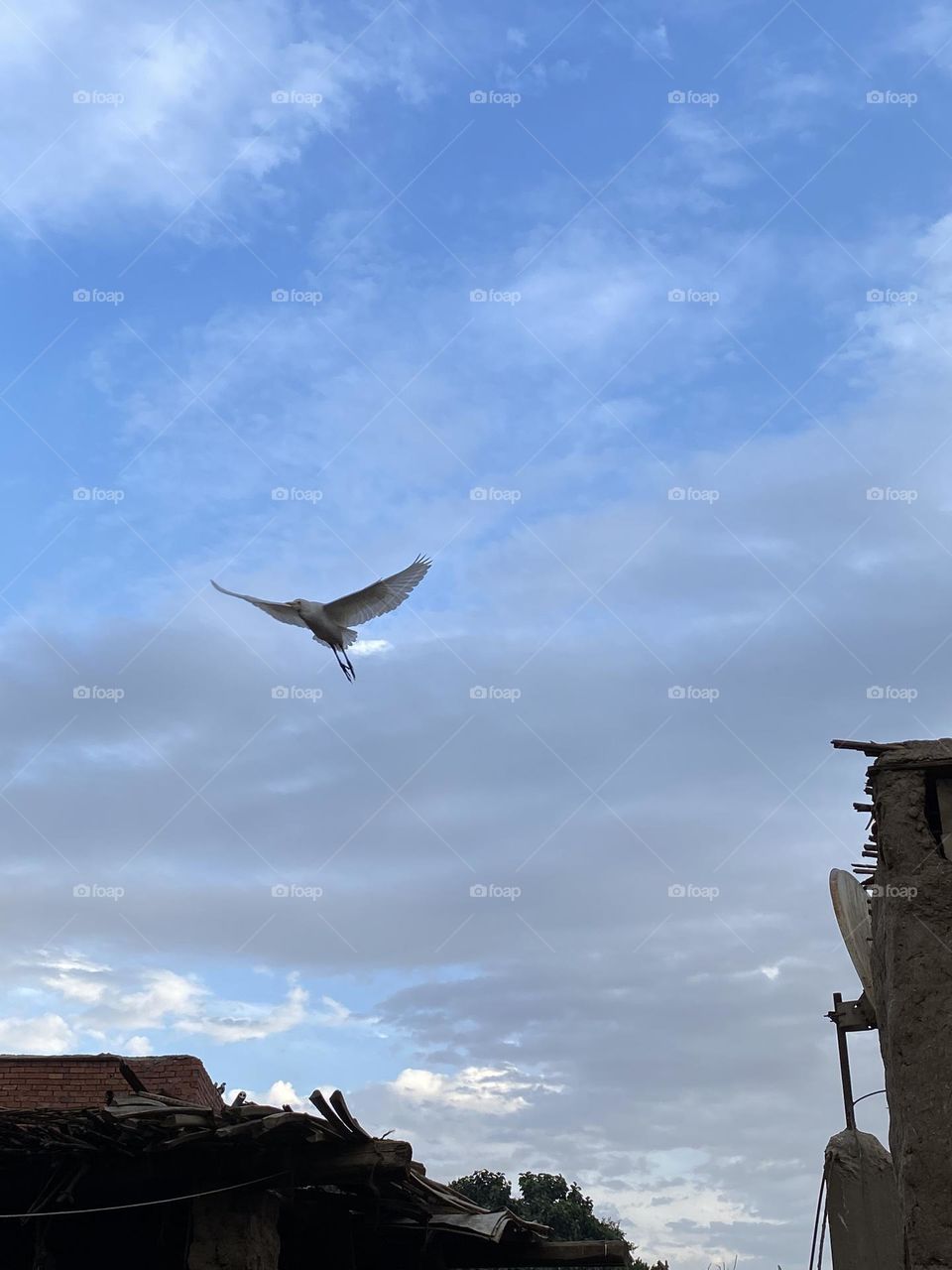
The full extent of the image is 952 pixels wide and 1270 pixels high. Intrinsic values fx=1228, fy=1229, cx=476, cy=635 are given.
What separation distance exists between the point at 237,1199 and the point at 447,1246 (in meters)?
2.94

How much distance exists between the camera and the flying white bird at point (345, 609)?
1048 centimetres

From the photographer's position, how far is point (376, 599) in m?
10.7

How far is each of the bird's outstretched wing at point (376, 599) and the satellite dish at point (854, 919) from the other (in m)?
4.33

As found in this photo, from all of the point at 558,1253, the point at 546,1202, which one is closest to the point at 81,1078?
the point at 558,1253

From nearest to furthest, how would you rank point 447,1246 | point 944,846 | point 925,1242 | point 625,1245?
point 925,1242
point 944,846
point 625,1245
point 447,1246

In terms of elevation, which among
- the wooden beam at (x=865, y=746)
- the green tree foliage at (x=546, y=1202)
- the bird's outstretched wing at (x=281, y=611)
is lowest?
the green tree foliage at (x=546, y=1202)

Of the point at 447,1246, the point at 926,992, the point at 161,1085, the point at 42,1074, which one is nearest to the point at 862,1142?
the point at 926,992

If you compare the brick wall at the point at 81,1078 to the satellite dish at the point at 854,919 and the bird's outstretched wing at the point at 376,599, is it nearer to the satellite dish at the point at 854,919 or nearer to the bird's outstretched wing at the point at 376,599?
the bird's outstretched wing at the point at 376,599

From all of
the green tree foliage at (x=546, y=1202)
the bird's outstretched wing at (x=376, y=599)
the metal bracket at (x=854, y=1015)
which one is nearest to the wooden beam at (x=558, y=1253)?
the metal bracket at (x=854, y=1015)

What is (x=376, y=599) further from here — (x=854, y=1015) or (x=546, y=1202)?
(x=546, y=1202)

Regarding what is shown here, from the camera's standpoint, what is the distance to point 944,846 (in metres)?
6.95

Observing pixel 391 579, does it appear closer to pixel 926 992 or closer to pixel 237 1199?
pixel 237 1199

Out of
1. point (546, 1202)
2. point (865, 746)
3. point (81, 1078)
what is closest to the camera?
point (865, 746)

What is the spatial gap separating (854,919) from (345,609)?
16.0ft
